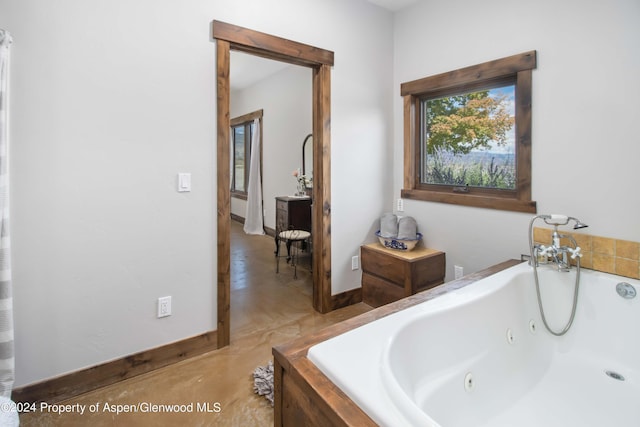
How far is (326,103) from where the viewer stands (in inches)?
107

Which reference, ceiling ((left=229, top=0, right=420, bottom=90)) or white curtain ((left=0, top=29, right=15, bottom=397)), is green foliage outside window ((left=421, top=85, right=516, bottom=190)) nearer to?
ceiling ((left=229, top=0, right=420, bottom=90))

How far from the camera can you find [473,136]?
2719mm

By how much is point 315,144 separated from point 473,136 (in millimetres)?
1249

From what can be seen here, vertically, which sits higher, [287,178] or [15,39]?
[15,39]

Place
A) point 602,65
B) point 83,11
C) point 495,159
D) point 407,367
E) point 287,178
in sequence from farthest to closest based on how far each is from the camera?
point 287,178, point 495,159, point 602,65, point 83,11, point 407,367

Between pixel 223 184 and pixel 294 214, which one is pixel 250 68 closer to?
pixel 294 214

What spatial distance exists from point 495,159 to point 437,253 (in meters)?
0.85

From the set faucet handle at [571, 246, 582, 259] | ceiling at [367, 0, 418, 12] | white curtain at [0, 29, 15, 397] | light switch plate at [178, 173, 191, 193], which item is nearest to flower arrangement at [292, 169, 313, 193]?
ceiling at [367, 0, 418, 12]

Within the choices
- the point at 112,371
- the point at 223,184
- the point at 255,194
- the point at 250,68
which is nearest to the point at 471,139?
the point at 223,184

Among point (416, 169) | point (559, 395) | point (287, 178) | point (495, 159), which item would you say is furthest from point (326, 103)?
point (287, 178)

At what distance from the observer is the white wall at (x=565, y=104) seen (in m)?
1.87

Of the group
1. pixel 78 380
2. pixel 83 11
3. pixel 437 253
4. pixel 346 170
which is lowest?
pixel 78 380

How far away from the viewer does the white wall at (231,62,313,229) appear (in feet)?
15.9

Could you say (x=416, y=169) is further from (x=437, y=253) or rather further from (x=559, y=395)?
(x=559, y=395)
